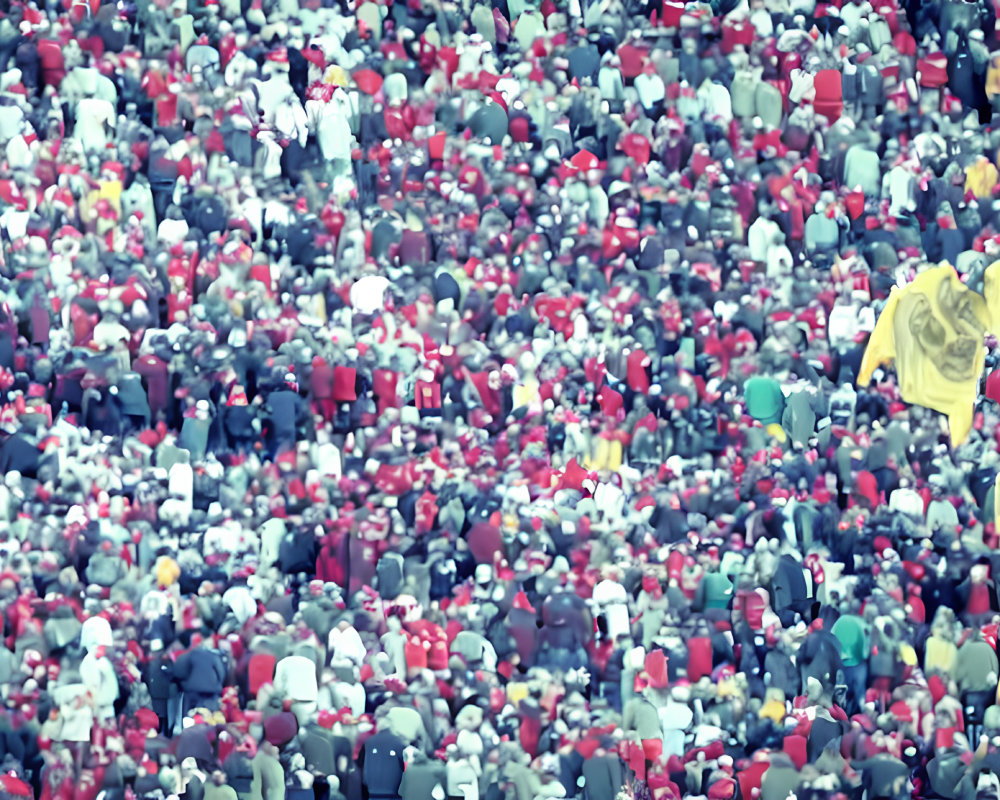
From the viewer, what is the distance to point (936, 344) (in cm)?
898

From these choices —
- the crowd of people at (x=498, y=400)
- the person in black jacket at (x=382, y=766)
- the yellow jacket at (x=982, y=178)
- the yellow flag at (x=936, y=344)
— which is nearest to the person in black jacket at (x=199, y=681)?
the crowd of people at (x=498, y=400)

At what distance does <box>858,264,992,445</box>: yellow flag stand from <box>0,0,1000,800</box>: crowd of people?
0.02 m

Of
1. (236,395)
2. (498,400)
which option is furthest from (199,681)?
(498,400)

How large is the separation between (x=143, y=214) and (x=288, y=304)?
34.3 inches

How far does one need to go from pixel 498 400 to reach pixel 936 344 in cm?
226

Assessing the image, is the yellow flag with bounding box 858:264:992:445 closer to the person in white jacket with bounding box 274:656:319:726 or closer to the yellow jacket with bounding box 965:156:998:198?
the yellow jacket with bounding box 965:156:998:198

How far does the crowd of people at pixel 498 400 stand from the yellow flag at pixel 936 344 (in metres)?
0.02

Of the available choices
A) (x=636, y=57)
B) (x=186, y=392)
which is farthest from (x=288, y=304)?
(x=636, y=57)

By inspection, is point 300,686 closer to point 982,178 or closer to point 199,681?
point 199,681

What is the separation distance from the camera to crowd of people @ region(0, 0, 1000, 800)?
839 centimetres

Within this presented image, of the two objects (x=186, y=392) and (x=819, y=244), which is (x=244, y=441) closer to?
(x=186, y=392)

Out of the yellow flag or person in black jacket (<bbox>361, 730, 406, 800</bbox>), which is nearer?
person in black jacket (<bbox>361, 730, 406, 800</bbox>)

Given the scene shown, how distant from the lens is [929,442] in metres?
9.02

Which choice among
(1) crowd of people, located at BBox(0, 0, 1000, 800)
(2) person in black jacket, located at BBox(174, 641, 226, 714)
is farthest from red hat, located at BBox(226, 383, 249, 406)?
(2) person in black jacket, located at BBox(174, 641, 226, 714)
